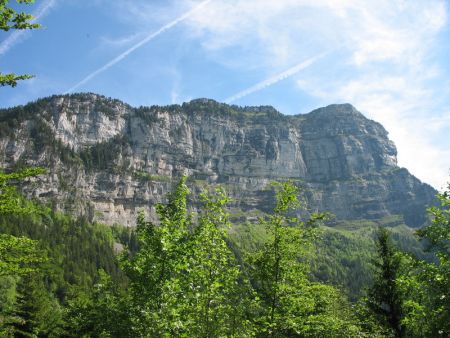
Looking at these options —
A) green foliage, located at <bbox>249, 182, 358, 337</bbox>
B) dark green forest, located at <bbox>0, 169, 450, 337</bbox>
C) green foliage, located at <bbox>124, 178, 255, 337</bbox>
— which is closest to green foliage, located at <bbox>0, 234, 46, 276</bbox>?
dark green forest, located at <bbox>0, 169, 450, 337</bbox>

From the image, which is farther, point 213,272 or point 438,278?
point 438,278

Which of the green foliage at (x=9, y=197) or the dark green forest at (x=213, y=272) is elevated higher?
the green foliage at (x=9, y=197)

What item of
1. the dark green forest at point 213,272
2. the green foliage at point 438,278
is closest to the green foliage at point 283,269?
the dark green forest at point 213,272

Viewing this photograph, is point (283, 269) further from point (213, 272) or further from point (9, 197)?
point (9, 197)

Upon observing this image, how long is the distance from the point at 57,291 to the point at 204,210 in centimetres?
13100

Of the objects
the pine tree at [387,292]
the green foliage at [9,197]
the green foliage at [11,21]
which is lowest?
the pine tree at [387,292]

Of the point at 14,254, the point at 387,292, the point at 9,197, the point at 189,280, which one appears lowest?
the point at 387,292

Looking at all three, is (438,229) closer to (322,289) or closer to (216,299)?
(322,289)

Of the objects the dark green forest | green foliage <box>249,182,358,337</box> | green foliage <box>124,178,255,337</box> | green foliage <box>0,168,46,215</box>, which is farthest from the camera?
green foliage <box>249,182,358,337</box>

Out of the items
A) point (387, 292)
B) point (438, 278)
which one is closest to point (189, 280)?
point (438, 278)

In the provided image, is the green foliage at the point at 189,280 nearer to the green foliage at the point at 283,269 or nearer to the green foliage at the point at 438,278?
the green foliage at the point at 283,269

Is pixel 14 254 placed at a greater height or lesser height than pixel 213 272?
greater

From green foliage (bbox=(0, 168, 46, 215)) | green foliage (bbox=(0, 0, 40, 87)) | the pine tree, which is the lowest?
the pine tree

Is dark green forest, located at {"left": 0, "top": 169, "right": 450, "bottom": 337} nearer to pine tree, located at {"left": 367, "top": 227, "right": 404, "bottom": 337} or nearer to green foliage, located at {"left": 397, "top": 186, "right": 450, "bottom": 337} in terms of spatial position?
green foliage, located at {"left": 397, "top": 186, "right": 450, "bottom": 337}
